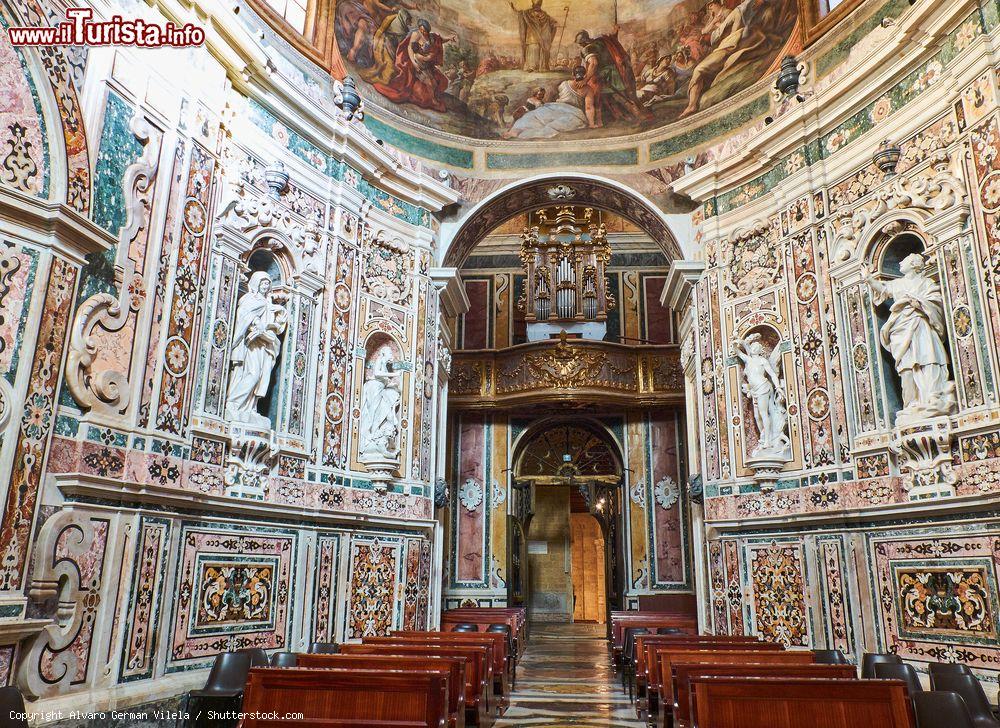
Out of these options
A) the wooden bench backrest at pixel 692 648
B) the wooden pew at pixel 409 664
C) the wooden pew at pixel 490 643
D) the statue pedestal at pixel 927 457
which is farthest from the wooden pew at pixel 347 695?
the statue pedestal at pixel 927 457

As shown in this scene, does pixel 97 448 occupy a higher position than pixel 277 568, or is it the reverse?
pixel 97 448

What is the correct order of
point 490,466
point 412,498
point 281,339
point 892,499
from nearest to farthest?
point 892,499 < point 281,339 < point 412,498 < point 490,466

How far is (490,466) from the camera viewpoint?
18.7 meters

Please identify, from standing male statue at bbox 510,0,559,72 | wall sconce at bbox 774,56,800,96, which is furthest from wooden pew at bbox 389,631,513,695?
standing male statue at bbox 510,0,559,72

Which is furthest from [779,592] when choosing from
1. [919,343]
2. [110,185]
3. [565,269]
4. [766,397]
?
[110,185]

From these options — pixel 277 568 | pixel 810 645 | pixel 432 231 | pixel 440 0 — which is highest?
pixel 440 0

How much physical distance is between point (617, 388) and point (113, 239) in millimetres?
12502

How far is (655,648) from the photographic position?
709 cm

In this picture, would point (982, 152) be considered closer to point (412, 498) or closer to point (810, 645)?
point (810, 645)

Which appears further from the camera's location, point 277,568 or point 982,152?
point 277,568

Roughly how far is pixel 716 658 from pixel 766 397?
17.5ft

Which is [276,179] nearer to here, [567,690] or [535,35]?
[535,35]

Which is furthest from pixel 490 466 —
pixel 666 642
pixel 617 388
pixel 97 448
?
pixel 97 448

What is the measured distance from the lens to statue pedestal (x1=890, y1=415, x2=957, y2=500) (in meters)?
7.75
